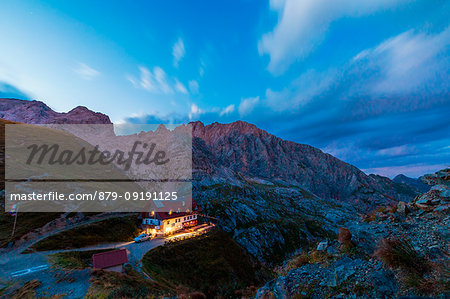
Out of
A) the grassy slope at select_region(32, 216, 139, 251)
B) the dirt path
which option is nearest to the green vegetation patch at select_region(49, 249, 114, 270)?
the grassy slope at select_region(32, 216, 139, 251)

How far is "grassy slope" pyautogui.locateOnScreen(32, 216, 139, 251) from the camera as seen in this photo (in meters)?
43.1

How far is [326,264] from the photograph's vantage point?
31.4ft

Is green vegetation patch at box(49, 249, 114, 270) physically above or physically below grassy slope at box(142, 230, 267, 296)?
above

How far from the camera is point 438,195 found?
35.9 ft

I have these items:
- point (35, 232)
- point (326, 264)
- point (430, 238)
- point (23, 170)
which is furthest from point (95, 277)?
point (23, 170)

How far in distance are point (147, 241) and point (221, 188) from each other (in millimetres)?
123453

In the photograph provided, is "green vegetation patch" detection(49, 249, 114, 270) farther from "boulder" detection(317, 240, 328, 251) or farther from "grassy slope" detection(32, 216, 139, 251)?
"boulder" detection(317, 240, 328, 251)

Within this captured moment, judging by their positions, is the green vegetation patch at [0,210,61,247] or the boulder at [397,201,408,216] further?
the green vegetation patch at [0,210,61,247]

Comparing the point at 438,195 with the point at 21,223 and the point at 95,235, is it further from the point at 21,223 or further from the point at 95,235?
the point at 21,223

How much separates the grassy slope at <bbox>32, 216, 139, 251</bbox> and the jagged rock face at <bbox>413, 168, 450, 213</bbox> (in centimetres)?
6223

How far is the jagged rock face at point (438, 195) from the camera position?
33.4 ft

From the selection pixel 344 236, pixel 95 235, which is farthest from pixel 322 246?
pixel 95 235

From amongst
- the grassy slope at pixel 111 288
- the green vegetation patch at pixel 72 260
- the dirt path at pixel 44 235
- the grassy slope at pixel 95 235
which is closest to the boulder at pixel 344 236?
the grassy slope at pixel 111 288

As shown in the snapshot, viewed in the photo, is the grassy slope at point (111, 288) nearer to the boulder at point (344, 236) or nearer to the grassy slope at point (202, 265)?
the grassy slope at point (202, 265)
